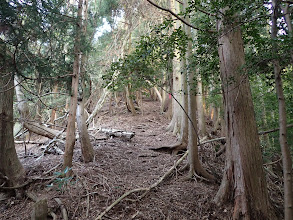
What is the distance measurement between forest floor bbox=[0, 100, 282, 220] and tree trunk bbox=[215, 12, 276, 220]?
0.43 meters

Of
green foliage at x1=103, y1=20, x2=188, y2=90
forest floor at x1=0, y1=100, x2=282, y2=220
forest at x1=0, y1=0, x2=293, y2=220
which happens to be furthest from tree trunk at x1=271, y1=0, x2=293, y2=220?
green foliage at x1=103, y1=20, x2=188, y2=90

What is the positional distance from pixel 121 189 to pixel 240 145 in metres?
2.52

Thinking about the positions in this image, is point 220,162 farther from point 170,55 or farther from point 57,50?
point 57,50

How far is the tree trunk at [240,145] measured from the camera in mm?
3584

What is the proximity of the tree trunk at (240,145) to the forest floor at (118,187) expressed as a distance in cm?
43

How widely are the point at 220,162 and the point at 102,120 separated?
7118 mm

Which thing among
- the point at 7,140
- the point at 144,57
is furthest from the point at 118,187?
the point at 144,57

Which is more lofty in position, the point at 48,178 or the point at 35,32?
the point at 35,32

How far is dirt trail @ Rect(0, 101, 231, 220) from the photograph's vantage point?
3.70 m

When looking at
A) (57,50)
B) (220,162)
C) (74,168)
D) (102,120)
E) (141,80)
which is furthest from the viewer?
(102,120)

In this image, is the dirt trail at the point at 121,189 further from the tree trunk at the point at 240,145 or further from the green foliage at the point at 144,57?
the green foliage at the point at 144,57

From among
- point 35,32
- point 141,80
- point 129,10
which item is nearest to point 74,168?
point 141,80

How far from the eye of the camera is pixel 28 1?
11.3 ft

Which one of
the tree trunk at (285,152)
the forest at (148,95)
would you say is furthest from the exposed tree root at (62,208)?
the tree trunk at (285,152)
